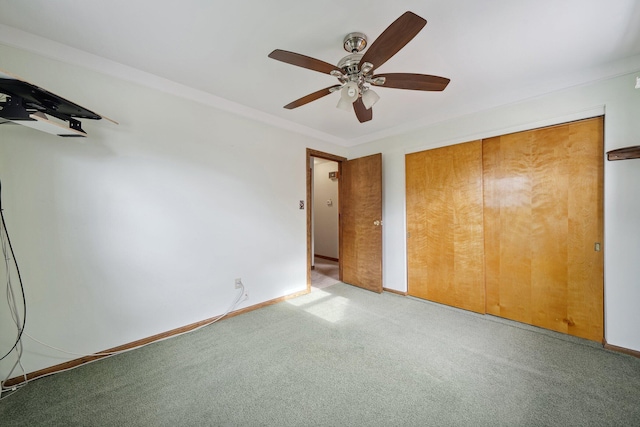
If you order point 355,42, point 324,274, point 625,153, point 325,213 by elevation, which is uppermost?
point 355,42

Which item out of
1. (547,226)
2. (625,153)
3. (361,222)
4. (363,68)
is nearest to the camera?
(363,68)

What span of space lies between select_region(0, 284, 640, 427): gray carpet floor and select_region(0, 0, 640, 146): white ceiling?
225 centimetres

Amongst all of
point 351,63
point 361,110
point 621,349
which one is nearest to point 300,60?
point 351,63

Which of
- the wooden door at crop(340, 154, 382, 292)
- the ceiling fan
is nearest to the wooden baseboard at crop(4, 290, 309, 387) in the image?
the wooden door at crop(340, 154, 382, 292)

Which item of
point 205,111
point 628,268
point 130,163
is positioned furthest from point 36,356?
point 628,268

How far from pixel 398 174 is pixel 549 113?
1.70 metres

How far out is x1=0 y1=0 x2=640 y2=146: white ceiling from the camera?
5.03ft

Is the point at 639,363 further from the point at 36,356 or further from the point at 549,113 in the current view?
the point at 36,356

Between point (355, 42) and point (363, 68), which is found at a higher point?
point (355, 42)

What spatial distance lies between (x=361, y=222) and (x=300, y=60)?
2.77 meters

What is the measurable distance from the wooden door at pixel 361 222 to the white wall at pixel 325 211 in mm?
1797

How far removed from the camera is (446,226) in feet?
10.3

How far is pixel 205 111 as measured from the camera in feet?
8.70

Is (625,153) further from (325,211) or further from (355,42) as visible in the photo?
(325,211)
